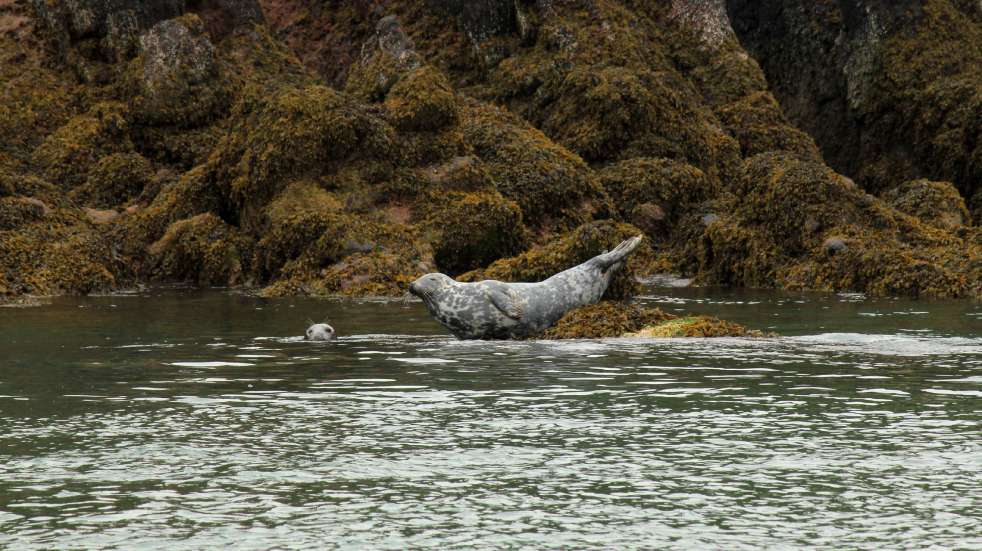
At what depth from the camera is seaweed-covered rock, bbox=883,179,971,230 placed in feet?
112

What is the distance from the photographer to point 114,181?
120ft

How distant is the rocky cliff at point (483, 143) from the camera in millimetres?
29078

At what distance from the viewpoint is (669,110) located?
41094 mm

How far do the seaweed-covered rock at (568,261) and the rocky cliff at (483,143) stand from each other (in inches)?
2.8

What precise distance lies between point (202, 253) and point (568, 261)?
9857 millimetres

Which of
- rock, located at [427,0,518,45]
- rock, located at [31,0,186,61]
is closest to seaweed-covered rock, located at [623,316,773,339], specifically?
rock, located at [31,0,186,61]

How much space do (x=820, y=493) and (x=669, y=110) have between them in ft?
112

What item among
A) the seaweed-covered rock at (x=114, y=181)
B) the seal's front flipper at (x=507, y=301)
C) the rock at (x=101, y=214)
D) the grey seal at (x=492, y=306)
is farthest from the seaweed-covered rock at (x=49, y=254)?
the seal's front flipper at (x=507, y=301)

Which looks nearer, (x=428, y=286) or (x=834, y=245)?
(x=428, y=286)

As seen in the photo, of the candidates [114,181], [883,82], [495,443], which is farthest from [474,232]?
[883,82]

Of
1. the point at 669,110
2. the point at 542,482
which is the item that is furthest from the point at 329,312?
the point at 669,110

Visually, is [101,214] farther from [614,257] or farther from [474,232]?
[614,257]

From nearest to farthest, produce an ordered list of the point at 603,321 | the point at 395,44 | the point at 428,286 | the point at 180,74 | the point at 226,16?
the point at 603,321
the point at 428,286
the point at 395,44
the point at 180,74
the point at 226,16

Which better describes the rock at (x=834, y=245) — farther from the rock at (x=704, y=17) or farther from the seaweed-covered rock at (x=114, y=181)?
the rock at (x=704, y=17)
